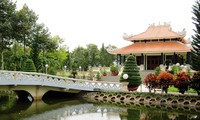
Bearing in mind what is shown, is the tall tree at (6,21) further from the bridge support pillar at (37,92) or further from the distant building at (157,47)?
the distant building at (157,47)

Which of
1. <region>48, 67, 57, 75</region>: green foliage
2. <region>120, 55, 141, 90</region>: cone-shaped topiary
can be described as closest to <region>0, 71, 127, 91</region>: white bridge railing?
<region>120, 55, 141, 90</region>: cone-shaped topiary

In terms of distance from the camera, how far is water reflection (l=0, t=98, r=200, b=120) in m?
14.5

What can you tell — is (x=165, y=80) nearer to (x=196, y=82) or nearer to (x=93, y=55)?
(x=196, y=82)

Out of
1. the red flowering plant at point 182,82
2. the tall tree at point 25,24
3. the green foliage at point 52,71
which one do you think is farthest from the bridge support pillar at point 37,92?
the green foliage at point 52,71

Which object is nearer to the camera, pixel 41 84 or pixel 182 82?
pixel 182 82

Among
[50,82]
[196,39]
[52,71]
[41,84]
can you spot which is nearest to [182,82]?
[196,39]

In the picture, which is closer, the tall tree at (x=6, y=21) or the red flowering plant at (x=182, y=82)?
the red flowering plant at (x=182, y=82)

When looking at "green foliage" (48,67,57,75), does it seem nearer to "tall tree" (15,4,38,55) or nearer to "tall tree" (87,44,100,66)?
"tall tree" (15,4,38,55)

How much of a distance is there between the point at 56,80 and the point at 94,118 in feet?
24.2

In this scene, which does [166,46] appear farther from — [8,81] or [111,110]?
[8,81]

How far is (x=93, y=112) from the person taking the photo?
641 inches

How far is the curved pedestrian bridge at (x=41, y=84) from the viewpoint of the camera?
59.1ft

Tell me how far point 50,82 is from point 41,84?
0.78 meters

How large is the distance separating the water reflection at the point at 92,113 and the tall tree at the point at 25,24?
1234 cm
